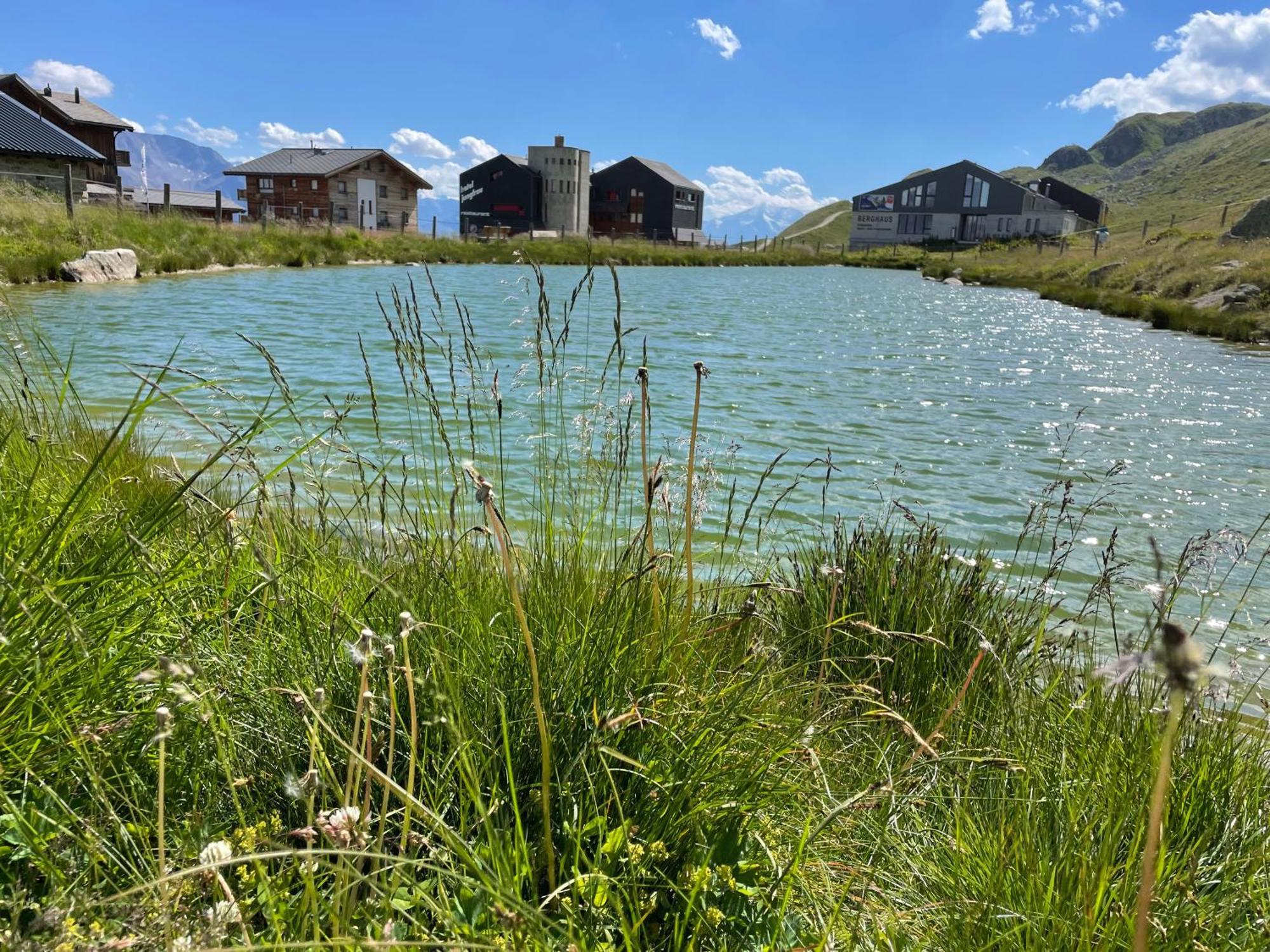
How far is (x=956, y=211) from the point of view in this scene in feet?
280

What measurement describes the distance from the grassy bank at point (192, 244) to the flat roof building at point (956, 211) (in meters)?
47.4

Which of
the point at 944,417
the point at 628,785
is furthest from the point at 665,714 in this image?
the point at 944,417

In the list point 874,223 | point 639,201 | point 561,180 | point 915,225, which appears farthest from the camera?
point 874,223

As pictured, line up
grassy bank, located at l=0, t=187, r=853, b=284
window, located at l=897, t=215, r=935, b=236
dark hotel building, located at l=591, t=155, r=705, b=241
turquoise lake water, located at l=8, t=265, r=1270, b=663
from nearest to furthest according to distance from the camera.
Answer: turquoise lake water, located at l=8, t=265, r=1270, b=663 → grassy bank, located at l=0, t=187, r=853, b=284 → dark hotel building, located at l=591, t=155, r=705, b=241 → window, located at l=897, t=215, r=935, b=236

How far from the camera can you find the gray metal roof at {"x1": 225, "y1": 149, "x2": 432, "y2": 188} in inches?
2198

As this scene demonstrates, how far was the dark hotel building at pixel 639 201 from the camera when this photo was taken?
252ft

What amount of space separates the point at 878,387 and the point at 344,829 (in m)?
13.6

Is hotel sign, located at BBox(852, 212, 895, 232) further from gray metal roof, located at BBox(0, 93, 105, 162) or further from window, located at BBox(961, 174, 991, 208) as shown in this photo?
gray metal roof, located at BBox(0, 93, 105, 162)

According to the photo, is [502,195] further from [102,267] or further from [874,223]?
[102,267]

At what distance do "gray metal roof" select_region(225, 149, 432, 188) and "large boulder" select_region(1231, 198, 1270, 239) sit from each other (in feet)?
160

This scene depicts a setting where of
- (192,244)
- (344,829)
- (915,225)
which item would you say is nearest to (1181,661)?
(344,829)

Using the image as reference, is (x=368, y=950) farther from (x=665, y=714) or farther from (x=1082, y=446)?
(x=1082, y=446)

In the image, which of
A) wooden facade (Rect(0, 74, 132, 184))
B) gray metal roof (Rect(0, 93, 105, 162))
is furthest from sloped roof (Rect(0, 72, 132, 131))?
gray metal roof (Rect(0, 93, 105, 162))

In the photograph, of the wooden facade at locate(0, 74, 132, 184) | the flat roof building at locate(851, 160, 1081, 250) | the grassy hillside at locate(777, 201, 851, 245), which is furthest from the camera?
the grassy hillside at locate(777, 201, 851, 245)
